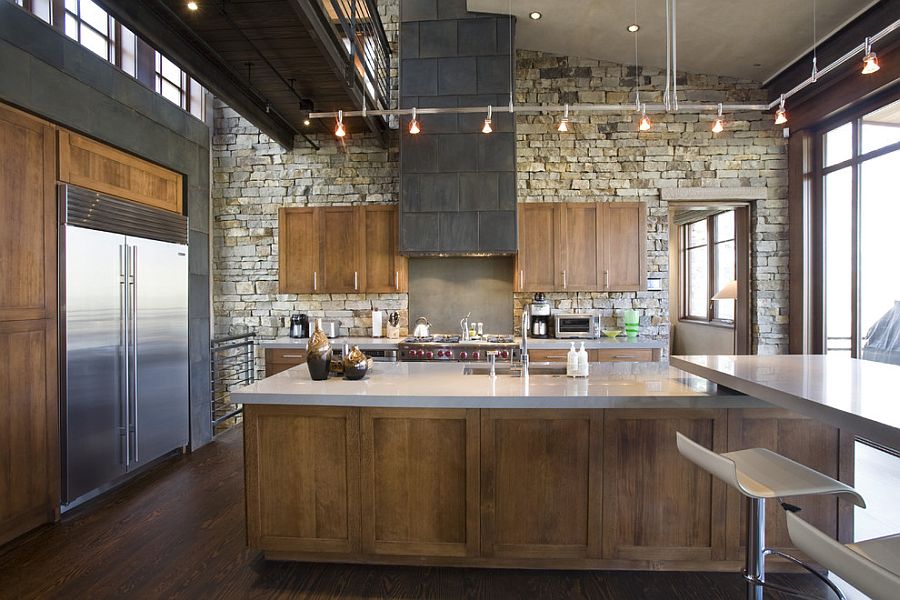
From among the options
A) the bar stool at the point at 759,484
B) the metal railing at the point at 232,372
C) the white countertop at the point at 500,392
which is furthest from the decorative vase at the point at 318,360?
the metal railing at the point at 232,372

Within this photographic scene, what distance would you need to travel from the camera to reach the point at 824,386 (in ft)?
5.81

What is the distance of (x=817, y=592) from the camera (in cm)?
227

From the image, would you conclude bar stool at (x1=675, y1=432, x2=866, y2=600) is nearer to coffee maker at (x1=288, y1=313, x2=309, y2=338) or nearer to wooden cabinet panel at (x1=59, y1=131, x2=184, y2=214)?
wooden cabinet panel at (x1=59, y1=131, x2=184, y2=214)

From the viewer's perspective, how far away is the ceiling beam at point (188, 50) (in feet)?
9.03

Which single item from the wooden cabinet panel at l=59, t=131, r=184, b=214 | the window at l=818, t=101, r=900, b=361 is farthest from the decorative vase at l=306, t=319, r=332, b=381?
the window at l=818, t=101, r=900, b=361

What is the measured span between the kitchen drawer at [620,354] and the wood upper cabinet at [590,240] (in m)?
0.68

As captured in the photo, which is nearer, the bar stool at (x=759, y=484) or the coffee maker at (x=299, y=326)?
the bar stool at (x=759, y=484)

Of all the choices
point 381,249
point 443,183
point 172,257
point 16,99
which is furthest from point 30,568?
point 443,183

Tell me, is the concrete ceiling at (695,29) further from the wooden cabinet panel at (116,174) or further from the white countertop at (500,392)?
the white countertop at (500,392)

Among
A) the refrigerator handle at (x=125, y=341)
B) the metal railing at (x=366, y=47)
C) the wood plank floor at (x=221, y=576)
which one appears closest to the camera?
the wood plank floor at (x=221, y=576)

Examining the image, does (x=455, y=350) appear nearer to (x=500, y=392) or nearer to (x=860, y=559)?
(x=500, y=392)

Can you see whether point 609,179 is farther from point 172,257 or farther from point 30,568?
point 30,568

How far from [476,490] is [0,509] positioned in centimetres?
262

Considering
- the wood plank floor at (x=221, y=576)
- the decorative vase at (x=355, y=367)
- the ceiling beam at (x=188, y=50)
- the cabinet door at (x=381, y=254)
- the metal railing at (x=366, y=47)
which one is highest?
the metal railing at (x=366, y=47)
